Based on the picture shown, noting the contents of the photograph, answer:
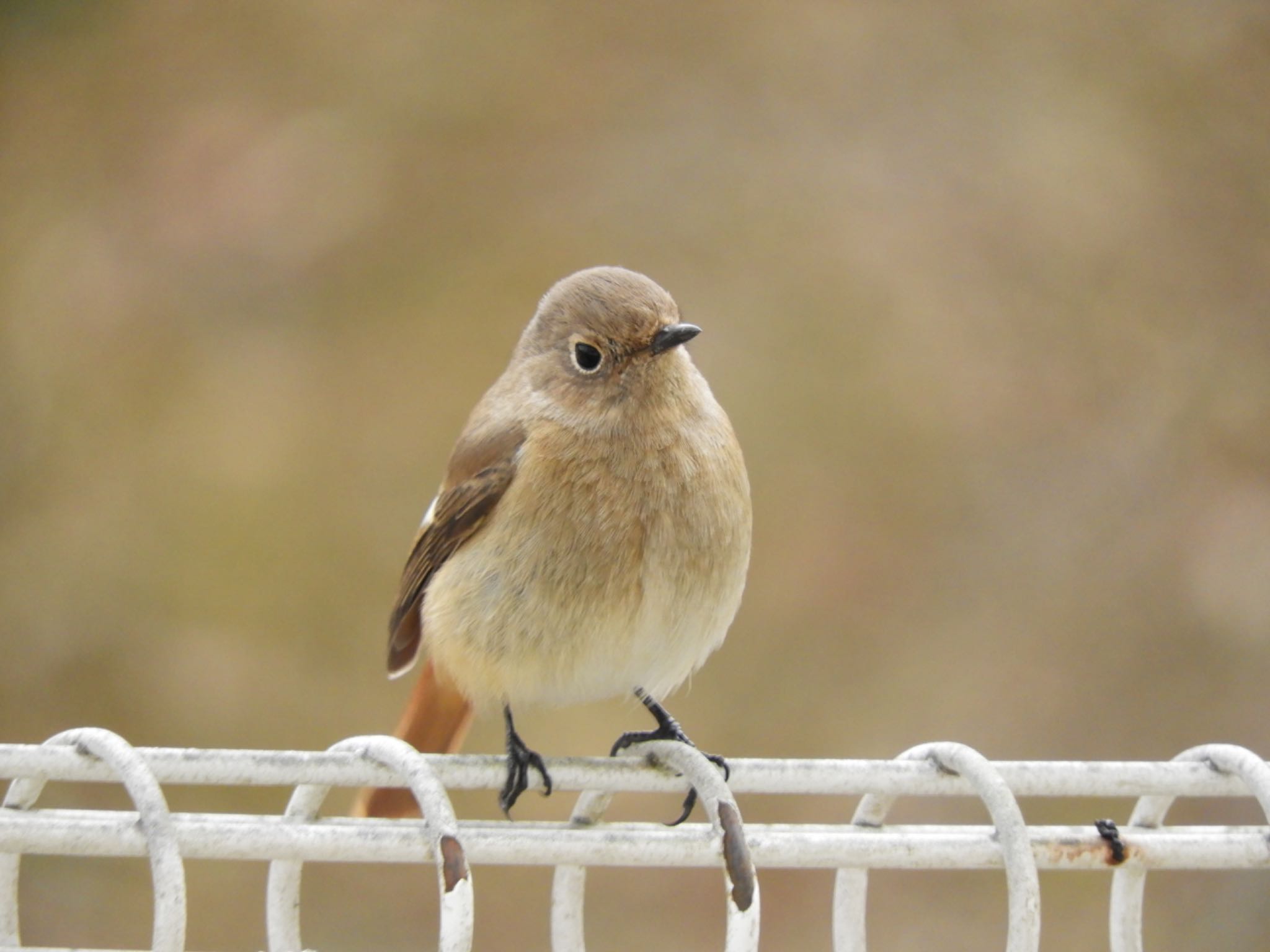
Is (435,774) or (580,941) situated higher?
(435,774)

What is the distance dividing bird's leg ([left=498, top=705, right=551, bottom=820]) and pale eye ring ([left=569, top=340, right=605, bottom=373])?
0.55 meters

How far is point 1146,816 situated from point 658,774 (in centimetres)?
46

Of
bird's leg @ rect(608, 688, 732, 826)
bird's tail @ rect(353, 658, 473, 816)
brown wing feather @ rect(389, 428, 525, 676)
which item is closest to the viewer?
bird's leg @ rect(608, 688, 732, 826)

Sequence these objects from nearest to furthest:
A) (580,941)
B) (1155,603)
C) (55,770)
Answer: (55,770), (580,941), (1155,603)

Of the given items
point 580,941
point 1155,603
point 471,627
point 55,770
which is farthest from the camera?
point 1155,603

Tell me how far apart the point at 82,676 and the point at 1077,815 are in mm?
2758

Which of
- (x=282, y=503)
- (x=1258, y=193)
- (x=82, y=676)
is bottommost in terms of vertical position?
(x=82, y=676)

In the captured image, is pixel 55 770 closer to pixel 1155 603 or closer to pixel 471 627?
pixel 471 627

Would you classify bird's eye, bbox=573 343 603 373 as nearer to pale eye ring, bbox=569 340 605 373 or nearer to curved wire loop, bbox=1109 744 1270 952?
pale eye ring, bbox=569 340 605 373

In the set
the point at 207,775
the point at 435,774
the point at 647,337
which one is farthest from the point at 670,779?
the point at 647,337

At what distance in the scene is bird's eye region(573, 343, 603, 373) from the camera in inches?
87.8

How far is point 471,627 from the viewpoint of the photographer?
212cm

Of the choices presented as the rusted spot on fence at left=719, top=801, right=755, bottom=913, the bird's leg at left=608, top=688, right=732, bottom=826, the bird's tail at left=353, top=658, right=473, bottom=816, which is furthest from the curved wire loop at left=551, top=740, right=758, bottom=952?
the bird's tail at left=353, top=658, right=473, bottom=816

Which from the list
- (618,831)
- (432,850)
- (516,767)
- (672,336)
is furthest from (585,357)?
(432,850)
